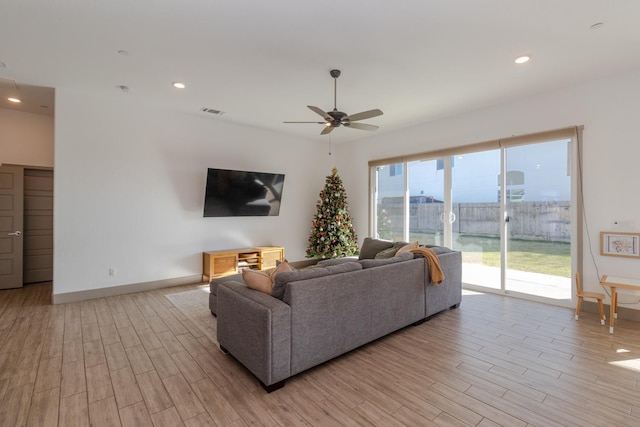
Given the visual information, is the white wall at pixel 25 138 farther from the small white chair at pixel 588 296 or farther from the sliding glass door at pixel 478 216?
the small white chair at pixel 588 296

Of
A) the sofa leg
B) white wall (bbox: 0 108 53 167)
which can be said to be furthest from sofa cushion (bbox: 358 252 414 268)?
white wall (bbox: 0 108 53 167)

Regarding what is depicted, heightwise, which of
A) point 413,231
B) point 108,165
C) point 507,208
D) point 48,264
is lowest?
point 48,264

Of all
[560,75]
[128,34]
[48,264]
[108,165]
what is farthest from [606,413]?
[48,264]

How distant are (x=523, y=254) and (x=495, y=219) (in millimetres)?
671

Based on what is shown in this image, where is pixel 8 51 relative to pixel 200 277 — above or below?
above

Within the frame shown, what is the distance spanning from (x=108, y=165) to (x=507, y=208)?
6.39m

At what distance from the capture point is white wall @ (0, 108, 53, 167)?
5051 millimetres

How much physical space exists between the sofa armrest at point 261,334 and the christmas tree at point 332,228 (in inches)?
154

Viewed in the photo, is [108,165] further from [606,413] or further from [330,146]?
[606,413]

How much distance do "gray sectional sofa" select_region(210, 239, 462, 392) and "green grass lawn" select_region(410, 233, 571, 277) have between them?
2379mm

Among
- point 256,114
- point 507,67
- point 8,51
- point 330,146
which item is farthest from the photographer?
point 330,146

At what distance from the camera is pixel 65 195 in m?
4.28

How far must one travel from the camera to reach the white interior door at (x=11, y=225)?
16.2 ft

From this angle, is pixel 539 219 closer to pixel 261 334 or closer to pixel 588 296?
pixel 588 296
